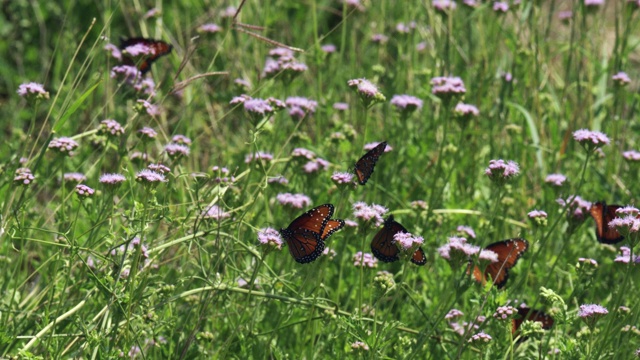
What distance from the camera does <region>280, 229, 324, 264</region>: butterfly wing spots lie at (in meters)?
3.12

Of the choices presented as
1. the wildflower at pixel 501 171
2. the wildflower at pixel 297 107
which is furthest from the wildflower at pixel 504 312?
the wildflower at pixel 297 107

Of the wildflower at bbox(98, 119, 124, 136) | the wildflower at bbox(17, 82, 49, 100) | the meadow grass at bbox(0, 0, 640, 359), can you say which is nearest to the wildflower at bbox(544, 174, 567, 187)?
the meadow grass at bbox(0, 0, 640, 359)

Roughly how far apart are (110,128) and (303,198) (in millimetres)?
818

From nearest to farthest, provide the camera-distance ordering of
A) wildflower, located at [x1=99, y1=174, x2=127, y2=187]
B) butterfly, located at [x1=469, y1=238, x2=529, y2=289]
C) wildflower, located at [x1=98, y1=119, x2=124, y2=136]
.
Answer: wildflower, located at [x1=99, y1=174, x2=127, y2=187]
butterfly, located at [x1=469, y1=238, x2=529, y2=289]
wildflower, located at [x1=98, y1=119, x2=124, y2=136]

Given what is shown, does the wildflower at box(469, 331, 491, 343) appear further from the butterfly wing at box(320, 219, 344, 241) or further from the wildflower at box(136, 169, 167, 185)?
the wildflower at box(136, 169, 167, 185)

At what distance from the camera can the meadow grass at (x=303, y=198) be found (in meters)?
3.16

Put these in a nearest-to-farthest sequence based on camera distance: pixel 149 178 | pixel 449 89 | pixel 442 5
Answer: pixel 149 178 → pixel 449 89 → pixel 442 5

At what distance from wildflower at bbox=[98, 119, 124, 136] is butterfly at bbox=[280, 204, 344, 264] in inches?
37.9

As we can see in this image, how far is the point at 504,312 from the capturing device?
3.05 metres

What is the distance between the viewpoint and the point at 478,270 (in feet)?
11.7

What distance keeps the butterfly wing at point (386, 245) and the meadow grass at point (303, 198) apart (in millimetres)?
82

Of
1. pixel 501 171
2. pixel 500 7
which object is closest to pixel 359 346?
pixel 501 171

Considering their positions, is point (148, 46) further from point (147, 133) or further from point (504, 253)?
point (504, 253)

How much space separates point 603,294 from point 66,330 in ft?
7.62
